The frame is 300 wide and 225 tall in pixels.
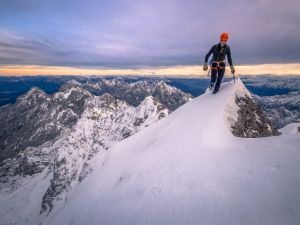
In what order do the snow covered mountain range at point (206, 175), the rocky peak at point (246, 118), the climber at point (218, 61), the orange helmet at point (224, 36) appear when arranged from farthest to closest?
the climber at point (218, 61), the orange helmet at point (224, 36), the rocky peak at point (246, 118), the snow covered mountain range at point (206, 175)

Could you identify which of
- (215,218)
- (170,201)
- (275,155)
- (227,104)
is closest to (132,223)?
(170,201)

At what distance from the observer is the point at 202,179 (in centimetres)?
1088

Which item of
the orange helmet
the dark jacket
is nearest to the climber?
the dark jacket

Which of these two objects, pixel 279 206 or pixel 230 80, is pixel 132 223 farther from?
pixel 230 80

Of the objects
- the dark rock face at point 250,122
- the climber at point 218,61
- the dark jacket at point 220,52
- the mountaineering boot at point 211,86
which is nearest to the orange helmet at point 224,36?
the climber at point 218,61

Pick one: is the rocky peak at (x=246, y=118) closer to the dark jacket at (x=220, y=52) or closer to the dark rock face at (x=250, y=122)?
the dark rock face at (x=250, y=122)

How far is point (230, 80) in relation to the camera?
2088 centimetres

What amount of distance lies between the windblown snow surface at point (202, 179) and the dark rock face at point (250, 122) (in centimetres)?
78

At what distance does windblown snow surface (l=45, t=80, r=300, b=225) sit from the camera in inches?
344

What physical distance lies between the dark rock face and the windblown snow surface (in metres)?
0.78

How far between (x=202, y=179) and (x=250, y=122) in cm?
849

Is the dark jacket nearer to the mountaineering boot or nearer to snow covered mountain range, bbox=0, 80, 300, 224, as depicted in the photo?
the mountaineering boot

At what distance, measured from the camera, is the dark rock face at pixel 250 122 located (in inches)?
616

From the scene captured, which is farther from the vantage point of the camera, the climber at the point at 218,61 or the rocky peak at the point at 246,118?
the climber at the point at 218,61
